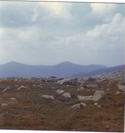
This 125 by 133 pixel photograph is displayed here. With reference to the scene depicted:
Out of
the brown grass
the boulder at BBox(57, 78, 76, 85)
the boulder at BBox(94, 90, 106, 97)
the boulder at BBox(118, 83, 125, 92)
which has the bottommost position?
the brown grass

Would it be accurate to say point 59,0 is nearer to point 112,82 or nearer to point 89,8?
point 89,8

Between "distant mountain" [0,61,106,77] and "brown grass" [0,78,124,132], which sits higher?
"distant mountain" [0,61,106,77]

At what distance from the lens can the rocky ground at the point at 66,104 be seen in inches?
224

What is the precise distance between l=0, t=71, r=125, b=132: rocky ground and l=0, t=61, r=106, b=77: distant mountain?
0.23 feet

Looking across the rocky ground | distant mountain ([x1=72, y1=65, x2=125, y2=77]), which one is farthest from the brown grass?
distant mountain ([x1=72, y1=65, x2=125, y2=77])

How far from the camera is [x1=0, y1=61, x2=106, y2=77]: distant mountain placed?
5668 mm

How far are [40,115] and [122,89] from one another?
105cm

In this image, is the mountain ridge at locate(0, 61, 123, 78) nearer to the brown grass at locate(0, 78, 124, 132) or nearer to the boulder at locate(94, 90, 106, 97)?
the brown grass at locate(0, 78, 124, 132)

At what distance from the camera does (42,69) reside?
18.7 ft

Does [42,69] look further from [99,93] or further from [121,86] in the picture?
[121,86]

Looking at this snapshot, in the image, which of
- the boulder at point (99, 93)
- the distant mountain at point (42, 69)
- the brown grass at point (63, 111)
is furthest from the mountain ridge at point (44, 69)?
the boulder at point (99, 93)

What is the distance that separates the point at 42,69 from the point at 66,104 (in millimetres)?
516

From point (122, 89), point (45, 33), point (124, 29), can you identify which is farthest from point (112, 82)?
point (45, 33)

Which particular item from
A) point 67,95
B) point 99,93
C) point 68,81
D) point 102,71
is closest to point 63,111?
point 67,95
